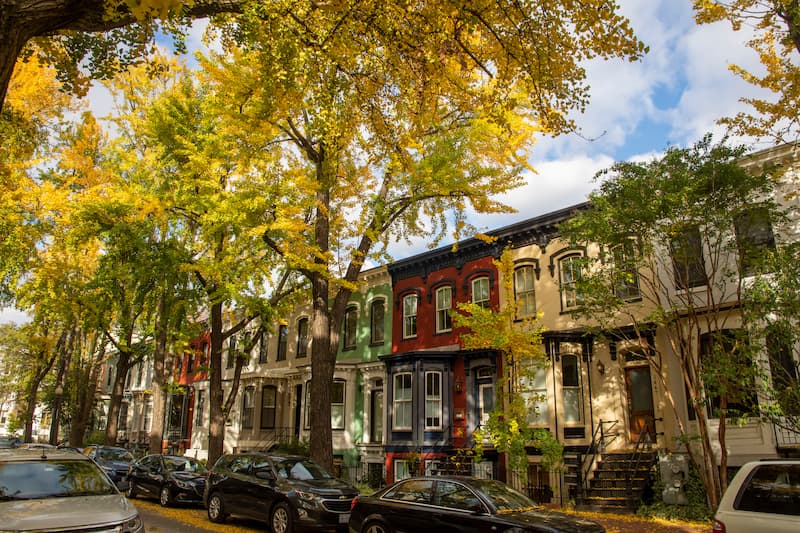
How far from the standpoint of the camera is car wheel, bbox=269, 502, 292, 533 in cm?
1130

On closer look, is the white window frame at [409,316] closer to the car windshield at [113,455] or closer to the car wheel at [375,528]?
the car windshield at [113,455]

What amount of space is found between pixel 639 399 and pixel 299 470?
1051cm

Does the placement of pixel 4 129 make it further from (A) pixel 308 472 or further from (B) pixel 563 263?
(B) pixel 563 263

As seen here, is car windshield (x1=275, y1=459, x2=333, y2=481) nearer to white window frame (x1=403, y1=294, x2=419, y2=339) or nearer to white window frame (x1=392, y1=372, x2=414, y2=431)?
white window frame (x1=392, y1=372, x2=414, y2=431)

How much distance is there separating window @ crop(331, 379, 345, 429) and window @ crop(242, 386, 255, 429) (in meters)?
6.41

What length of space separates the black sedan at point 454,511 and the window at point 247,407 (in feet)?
70.5

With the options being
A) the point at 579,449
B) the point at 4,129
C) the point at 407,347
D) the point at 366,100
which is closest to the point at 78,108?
the point at 4,129

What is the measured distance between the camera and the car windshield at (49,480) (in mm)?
7238

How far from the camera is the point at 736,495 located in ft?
22.2

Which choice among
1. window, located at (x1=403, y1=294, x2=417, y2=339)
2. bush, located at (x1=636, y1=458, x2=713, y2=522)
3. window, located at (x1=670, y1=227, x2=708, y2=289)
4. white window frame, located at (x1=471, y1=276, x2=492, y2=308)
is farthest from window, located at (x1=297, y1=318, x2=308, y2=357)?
window, located at (x1=670, y1=227, x2=708, y2=289)

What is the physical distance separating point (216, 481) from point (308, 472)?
2497 millimetres

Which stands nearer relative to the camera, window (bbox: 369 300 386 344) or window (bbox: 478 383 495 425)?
window (bbox: 478 383 495 425)

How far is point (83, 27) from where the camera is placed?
6.30 meters

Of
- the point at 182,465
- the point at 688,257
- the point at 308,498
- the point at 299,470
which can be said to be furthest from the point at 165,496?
the point at 688,257
